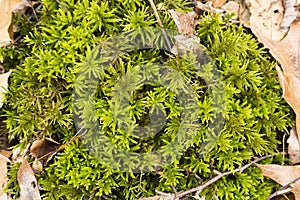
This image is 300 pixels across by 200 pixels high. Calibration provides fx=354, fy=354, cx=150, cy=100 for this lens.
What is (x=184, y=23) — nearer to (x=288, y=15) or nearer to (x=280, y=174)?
(x=288, y=15)

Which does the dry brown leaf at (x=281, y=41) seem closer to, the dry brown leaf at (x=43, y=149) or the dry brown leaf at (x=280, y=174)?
the dry brown leaf at (x=280, y=174)

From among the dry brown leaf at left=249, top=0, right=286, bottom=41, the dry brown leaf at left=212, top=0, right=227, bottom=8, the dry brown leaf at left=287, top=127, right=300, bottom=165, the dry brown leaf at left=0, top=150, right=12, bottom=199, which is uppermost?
the dry brown leaf at left=212, top=0, right=227, bottom=8

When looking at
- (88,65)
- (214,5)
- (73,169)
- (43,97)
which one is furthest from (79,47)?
(214,5)

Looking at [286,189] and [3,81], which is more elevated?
[3,81]

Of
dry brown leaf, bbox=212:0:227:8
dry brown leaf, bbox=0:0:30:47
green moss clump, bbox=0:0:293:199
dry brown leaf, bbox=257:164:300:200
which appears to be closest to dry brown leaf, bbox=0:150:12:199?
green moss clump, bbox=0:0:293:199

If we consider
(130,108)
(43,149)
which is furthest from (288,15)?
(43,149)

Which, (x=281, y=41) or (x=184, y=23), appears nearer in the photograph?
(x=184, y=23)

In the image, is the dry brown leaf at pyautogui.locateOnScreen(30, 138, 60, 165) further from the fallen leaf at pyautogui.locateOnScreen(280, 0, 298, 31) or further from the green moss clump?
the fallen leaf at pyautogui.locateOnScreen(280, 0, 298, 31)

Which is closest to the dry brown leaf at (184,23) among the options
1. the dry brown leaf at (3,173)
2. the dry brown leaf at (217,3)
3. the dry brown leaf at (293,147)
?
the dry brown leaf at (217,3)
